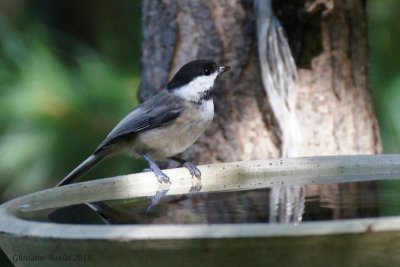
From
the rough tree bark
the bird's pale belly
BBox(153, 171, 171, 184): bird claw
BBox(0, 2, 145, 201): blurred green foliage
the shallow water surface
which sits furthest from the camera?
BBox(0, 2, 145, 201): blurred green foliage

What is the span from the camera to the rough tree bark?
277cm

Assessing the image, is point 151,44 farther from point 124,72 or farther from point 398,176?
point 398,176

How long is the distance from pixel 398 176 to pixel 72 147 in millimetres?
1728

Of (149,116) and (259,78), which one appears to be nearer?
→ (149,116)

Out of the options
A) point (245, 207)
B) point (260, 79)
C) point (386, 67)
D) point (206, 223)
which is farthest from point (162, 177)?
point (386, 67)

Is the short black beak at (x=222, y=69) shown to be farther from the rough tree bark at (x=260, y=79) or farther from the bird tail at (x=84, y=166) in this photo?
the bird tail at (x=84, y=166)

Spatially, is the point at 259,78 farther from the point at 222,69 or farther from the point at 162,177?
the point at 162,177

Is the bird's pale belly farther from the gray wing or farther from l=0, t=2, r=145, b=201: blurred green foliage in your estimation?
l=0, t=2, r=145, b=201: blurred green foliage

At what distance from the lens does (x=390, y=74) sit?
346 centimetres

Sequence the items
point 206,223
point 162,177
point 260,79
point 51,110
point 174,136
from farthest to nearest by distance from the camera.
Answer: point 51,110 < point 260,79 < point 174,136 < point 162,177 < point 206,223

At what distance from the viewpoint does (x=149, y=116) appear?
2617 millimetres

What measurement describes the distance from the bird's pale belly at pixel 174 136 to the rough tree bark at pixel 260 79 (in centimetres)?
22

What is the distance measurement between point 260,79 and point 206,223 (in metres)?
1.41

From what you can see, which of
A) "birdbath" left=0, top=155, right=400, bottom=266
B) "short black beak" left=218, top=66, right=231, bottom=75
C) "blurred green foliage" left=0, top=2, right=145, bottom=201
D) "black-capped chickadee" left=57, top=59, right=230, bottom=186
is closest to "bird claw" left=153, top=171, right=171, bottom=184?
"birdbath" left=0, top=155, right=400, bottom=266
